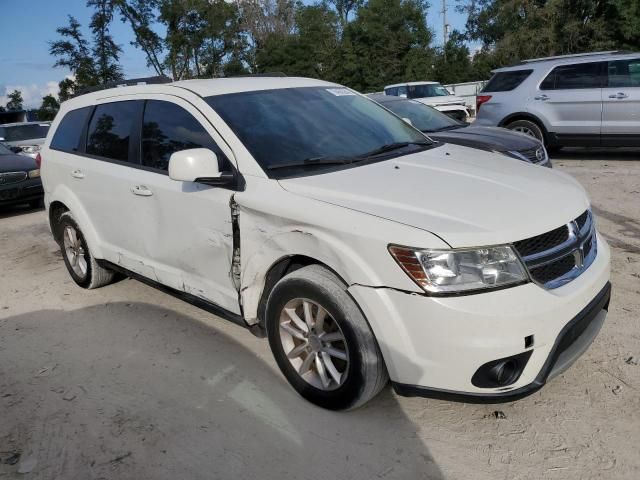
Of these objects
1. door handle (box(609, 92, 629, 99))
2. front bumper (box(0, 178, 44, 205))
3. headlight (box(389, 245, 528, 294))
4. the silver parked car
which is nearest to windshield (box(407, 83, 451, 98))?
the silver parked car

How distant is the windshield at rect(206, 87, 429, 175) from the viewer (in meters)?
3.31

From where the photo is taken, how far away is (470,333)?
2.41 meters

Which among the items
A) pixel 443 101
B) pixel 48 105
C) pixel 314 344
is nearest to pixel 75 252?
pixel 314 344

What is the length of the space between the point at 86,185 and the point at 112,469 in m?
2.56

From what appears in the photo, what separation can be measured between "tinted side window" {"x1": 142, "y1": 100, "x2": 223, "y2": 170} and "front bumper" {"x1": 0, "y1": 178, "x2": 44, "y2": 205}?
21.7ft

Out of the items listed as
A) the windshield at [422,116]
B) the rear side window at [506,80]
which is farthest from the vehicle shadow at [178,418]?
the rear side window at [506,80]

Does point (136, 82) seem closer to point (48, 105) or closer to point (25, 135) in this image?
point (25, 135)

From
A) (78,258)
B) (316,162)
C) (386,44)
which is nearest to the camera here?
(316,162)

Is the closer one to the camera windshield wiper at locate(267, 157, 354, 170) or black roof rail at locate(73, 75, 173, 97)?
windshield wiper at locate(267, 157, 354, 170)

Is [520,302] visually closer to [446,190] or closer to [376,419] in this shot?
[446,190]

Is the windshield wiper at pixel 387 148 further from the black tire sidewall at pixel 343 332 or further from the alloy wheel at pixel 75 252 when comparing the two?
the alloy wheel at pixel 75 252

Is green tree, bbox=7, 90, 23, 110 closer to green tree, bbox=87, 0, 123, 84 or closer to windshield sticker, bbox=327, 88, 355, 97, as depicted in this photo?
green tree, bbox=87, 0, 123, 84

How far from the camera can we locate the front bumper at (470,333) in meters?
2.41

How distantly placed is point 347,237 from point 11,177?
864 centimetres
